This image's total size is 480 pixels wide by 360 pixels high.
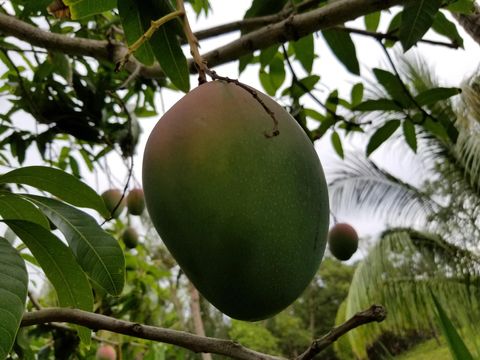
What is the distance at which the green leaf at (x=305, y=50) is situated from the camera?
3.99 feet

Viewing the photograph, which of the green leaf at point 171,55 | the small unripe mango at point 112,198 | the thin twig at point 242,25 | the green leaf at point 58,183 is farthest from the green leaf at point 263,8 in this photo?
the small unripe mango at point 112,198

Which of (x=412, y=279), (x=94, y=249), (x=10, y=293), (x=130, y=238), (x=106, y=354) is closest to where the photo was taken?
(x=10, y=293)

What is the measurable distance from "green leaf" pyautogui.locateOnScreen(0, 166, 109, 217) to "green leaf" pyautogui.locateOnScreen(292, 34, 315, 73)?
0.67 metres

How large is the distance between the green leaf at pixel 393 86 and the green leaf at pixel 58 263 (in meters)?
0.84

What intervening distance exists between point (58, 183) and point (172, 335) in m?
0.23

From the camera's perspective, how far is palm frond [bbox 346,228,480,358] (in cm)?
602

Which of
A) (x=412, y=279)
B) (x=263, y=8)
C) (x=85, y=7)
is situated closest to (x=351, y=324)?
(x=85, y=7)

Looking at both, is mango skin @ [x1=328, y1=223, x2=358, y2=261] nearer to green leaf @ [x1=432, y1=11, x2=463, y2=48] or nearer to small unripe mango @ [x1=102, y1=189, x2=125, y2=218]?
green leaf @ [x1=432, y1=11, x2=463, y2=48]

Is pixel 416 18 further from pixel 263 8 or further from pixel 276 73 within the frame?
pixel 276 73

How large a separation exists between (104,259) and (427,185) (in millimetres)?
6868

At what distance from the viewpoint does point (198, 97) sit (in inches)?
21.1

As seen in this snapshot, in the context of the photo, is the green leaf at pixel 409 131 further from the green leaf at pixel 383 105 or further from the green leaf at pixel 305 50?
the green leaf at pixel 305 50

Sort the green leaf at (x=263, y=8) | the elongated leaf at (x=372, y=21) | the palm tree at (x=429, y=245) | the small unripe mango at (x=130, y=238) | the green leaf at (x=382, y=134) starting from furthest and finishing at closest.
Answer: the palm tree at (x=429, y=245) < the small unripe mango at (x=130, y=238) < the elongated leaf at (x=372, y=21) < the green leaf at (x=382, y=134) < the green leaf at (x=263, y=8)

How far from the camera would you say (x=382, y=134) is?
4.25ft
